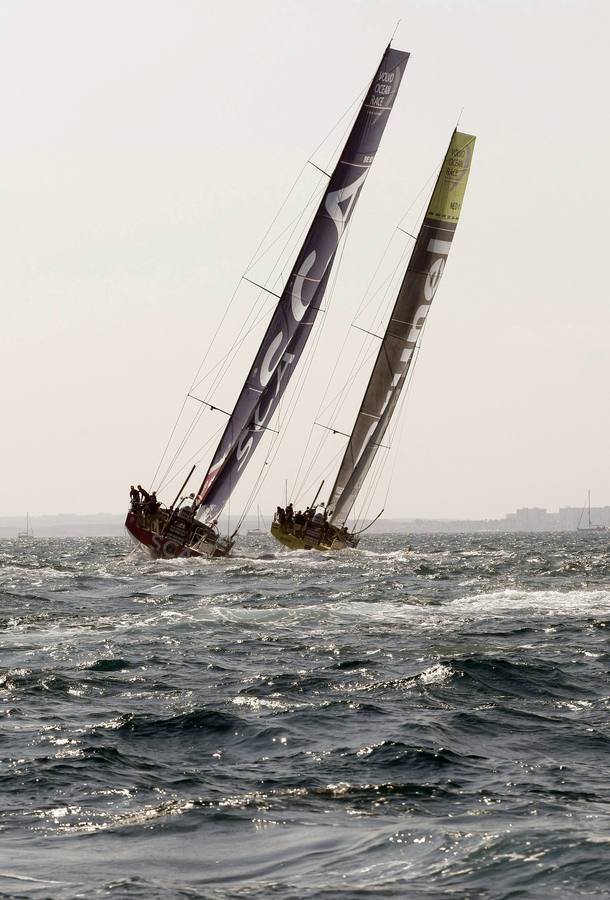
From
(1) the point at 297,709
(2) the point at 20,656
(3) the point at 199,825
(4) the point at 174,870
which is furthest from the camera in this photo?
(2) the point at 20,656

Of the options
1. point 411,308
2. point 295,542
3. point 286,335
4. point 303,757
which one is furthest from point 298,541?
point 303,757

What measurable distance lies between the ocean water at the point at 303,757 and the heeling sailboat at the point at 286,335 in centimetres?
2162

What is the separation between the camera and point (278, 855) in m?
8.13

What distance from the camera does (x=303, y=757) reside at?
11117 mm

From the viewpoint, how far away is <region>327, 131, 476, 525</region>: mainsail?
2303 inches

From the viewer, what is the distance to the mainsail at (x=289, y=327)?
150 ft

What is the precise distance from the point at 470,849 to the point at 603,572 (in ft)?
115

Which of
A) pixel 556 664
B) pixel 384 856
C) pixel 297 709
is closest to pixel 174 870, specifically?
pixel 384 856

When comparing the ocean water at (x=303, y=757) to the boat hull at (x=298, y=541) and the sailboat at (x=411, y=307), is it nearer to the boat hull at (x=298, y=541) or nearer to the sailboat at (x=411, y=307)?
the boat hull at (x=298, y=541)

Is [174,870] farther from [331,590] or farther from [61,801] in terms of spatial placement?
[331,590]

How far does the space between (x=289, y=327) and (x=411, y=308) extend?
1367 cm

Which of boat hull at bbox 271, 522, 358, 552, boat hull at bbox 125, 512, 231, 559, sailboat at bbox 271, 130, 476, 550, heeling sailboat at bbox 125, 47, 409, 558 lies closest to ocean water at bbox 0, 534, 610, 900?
boat hull at bbox 125, 512, 231, 559

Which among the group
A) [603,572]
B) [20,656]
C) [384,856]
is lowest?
[20,656]

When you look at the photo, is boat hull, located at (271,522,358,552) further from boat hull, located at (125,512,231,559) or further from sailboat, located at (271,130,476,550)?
boat hull, located at (125,512,231,559)
